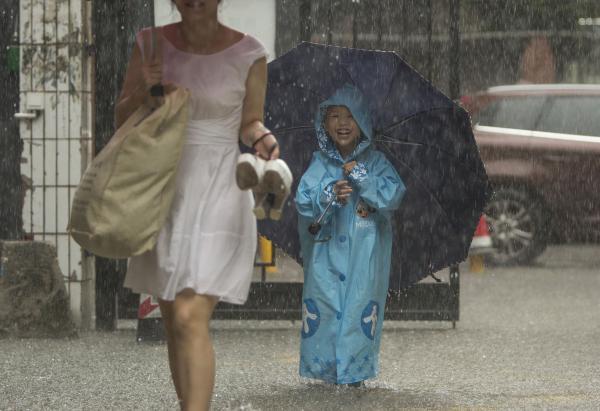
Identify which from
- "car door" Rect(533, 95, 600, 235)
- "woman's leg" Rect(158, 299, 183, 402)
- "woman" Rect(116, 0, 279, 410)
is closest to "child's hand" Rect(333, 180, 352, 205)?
"woman" Rect(116, 0, 279, 410)

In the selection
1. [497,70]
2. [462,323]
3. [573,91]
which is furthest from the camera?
[497,70]

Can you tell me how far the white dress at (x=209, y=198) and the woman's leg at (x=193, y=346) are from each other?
0.17 ft

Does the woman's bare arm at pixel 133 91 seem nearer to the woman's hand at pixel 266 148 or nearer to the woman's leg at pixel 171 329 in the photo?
the woman's hand at pixel 266 148

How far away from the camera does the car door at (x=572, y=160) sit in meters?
14.8

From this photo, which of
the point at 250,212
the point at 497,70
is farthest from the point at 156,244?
the point at 497,70

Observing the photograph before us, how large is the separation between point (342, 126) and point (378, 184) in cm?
33

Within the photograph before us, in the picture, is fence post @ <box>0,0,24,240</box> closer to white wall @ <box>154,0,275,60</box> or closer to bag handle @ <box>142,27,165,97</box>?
white wall @ <box>154,0,275,60</box>

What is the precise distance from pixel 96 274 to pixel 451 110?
3.26m

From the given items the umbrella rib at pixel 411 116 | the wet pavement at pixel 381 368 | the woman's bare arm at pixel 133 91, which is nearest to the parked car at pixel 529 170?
the wet pavement at pixel 381 368

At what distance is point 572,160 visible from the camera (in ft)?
48.6

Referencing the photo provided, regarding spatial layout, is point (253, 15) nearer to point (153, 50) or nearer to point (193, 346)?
point (153, 50)

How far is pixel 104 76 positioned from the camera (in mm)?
9555

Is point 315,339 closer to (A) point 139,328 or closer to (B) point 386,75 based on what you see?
(B) point 386,75

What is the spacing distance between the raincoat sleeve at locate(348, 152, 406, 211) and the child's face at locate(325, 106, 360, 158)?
0.13m
